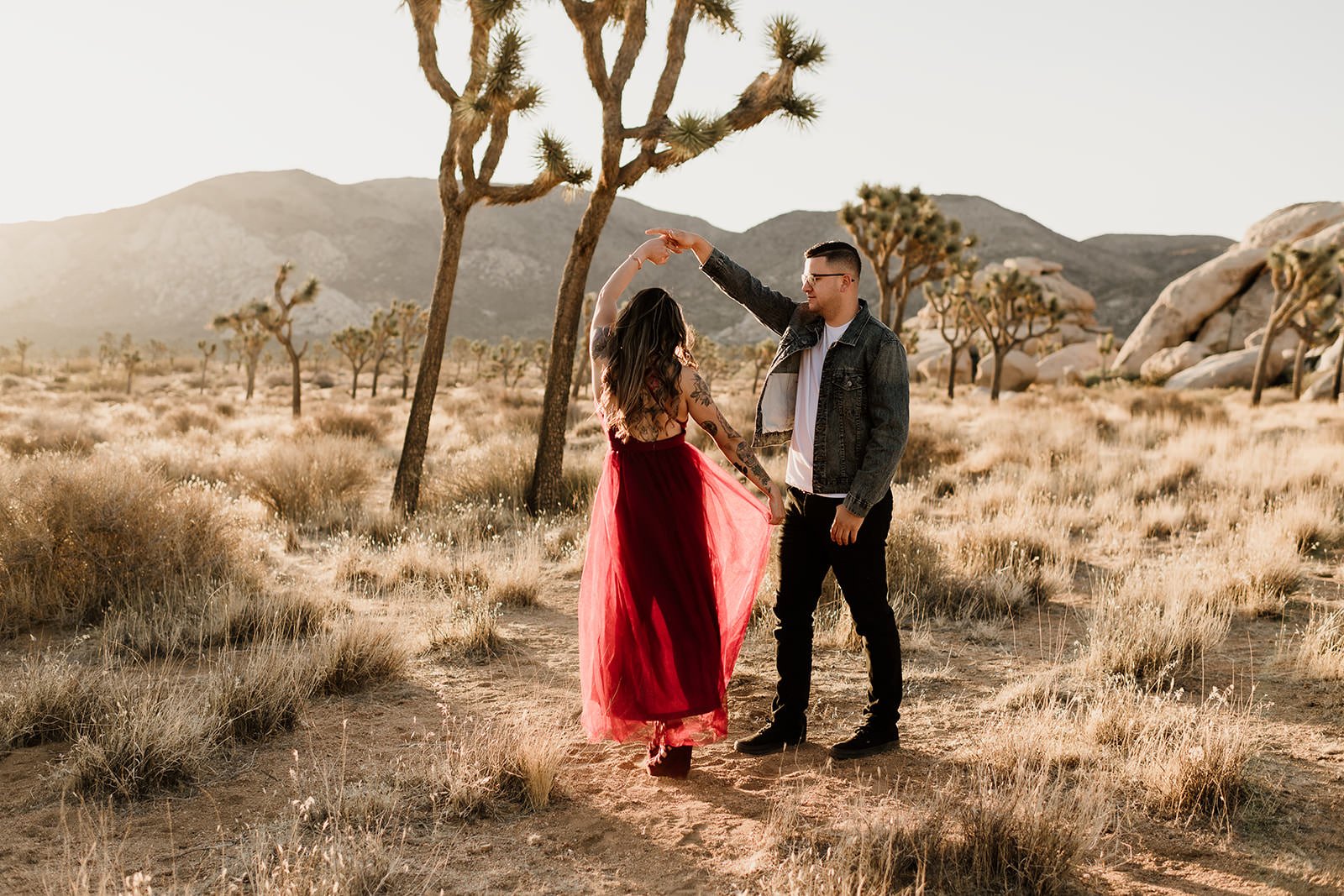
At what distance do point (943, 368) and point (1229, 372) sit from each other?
1500 cm

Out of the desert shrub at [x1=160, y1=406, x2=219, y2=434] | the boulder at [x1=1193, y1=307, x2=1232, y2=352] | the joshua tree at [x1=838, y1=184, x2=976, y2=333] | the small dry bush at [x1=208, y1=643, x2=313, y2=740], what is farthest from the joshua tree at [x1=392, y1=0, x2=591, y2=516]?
the boulder at [x1=1193, y1=307, x2=1232, y2=352]

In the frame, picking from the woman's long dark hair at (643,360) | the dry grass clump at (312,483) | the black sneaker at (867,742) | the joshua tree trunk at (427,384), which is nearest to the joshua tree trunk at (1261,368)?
the joshua tree trunk at (427,384)

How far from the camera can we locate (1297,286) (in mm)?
27500

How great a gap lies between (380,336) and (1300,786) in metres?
41.9

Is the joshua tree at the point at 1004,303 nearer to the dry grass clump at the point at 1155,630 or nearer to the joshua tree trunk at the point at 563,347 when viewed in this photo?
the joshua tree trunk at the point at 563,347

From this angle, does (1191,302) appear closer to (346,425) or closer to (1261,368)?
(1261,368)

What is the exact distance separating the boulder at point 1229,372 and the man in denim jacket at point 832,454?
3675cm

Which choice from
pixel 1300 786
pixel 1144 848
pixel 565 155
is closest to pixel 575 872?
pixel 1144 848

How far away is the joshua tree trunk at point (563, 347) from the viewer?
9555mm

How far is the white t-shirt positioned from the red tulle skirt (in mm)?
448

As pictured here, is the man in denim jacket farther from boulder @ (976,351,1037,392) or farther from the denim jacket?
boulder @ (976,351,1037,392)

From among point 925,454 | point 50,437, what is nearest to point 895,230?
point 925,454

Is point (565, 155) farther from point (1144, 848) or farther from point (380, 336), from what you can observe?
point (380, 336)

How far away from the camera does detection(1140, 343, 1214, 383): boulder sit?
40969 millimetres
